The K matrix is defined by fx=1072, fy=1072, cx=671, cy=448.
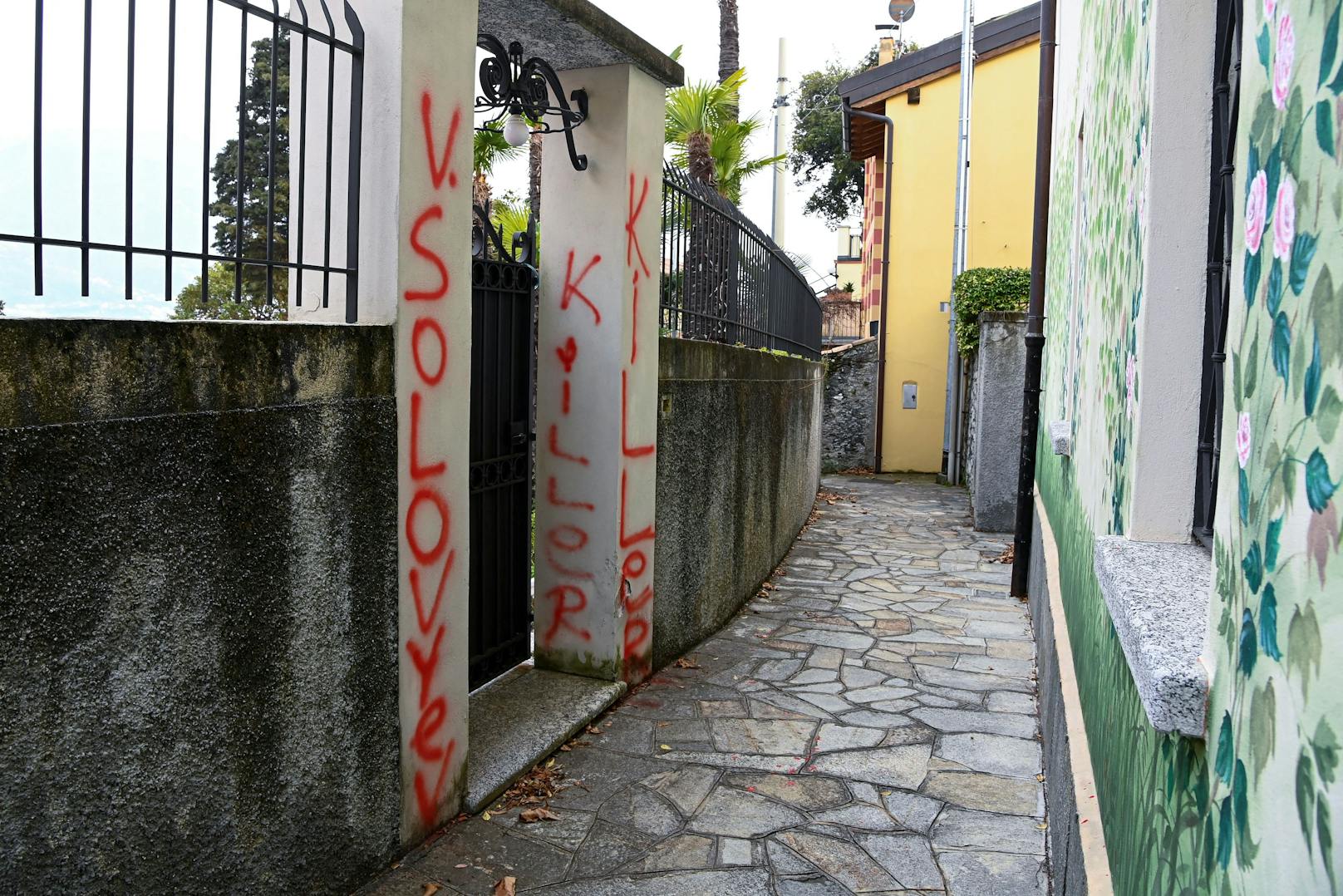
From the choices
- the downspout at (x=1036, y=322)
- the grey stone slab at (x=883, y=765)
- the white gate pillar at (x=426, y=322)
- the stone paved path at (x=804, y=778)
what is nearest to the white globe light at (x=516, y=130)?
the white gate pillar at (x=426, y=322)

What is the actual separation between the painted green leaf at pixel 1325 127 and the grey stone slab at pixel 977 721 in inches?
172

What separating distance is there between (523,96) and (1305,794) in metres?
4.43

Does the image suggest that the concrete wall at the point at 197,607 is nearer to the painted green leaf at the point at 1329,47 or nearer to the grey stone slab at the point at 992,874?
the grey stone slab at the point at 992,874

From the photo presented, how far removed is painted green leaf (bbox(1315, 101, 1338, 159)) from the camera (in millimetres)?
1141

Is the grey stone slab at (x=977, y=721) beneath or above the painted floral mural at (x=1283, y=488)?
beneath

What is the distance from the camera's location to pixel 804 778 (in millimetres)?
4547

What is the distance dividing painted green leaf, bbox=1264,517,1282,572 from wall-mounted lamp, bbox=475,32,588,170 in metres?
4.04

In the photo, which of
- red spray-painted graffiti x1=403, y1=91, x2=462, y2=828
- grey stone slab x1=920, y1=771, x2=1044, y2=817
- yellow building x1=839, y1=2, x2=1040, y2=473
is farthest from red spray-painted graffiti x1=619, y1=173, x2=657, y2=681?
yellow building x1=839, y1=2, x2=1040, y2=473

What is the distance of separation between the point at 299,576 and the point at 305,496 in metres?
0.24

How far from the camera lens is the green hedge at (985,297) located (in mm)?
13859

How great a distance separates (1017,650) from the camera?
6605 mm

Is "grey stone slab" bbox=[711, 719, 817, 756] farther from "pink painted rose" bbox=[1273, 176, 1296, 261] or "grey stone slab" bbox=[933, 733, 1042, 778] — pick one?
"pink painted rose" bbox=[1273, 176, 1296, 261]

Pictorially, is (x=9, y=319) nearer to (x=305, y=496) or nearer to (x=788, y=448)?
(x=305, y=496)

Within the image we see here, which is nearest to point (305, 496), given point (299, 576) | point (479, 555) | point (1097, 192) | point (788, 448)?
point (299, 576)
